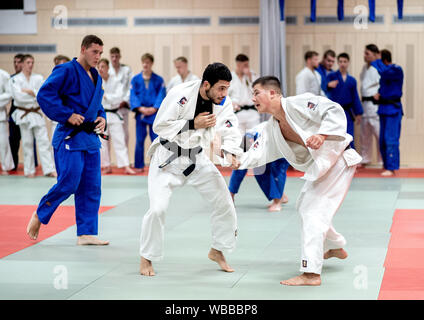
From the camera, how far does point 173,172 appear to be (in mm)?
4480

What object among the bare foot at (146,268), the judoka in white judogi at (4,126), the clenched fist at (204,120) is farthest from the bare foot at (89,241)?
the judoka in white judogi at (4,126)

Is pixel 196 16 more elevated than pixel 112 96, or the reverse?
pixel 196 16

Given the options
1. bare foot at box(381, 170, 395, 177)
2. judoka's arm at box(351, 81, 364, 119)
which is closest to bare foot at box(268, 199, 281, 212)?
bare foot at box(381, 170, 395, 177)

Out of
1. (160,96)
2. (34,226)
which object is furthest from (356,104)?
(34,226)

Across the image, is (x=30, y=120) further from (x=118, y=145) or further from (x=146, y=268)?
(x=146, y=268)

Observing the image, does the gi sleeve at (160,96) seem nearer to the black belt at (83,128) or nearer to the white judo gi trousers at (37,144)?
the white judo gi trousers at (37,144)

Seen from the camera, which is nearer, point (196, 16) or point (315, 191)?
point (315, 191)

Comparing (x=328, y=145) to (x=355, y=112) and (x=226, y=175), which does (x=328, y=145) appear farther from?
(x=355, y=112)

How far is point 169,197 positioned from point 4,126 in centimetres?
672

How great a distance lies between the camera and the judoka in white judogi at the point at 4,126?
33.6 ft

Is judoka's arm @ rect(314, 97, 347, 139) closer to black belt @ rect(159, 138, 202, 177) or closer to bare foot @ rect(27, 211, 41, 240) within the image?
black belt @ rect(159, 138, 202, 177)

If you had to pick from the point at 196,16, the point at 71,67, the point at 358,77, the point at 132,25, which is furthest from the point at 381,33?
the point at 71,67

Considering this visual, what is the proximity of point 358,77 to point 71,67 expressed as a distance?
6.62 meters

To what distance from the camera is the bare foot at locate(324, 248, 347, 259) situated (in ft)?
15.5
